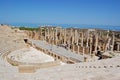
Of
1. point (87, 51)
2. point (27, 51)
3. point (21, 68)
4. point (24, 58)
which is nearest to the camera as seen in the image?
point (21, 68)

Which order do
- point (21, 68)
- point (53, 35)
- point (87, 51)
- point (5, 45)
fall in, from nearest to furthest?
point (21, 68) → point (5, 45) → point (87, 51) → point (53, 35)

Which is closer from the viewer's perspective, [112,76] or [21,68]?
[112,76]

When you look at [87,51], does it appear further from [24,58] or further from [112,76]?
[112,76]

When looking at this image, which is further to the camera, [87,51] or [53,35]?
[53,35]

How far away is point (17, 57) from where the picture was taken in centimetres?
2077

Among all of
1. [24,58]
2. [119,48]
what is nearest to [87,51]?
[119,48]

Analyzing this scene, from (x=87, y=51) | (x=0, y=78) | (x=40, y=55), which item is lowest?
(x=87, y=51)

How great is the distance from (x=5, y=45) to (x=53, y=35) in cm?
2665

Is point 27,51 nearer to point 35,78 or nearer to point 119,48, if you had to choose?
point 35,78

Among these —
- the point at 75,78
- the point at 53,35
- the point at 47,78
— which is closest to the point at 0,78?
the point at 47,78

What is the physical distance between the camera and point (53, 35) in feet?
174

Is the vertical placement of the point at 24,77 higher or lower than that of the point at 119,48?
higher

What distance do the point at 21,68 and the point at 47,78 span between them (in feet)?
7.02

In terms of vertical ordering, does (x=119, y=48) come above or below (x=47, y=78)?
below
